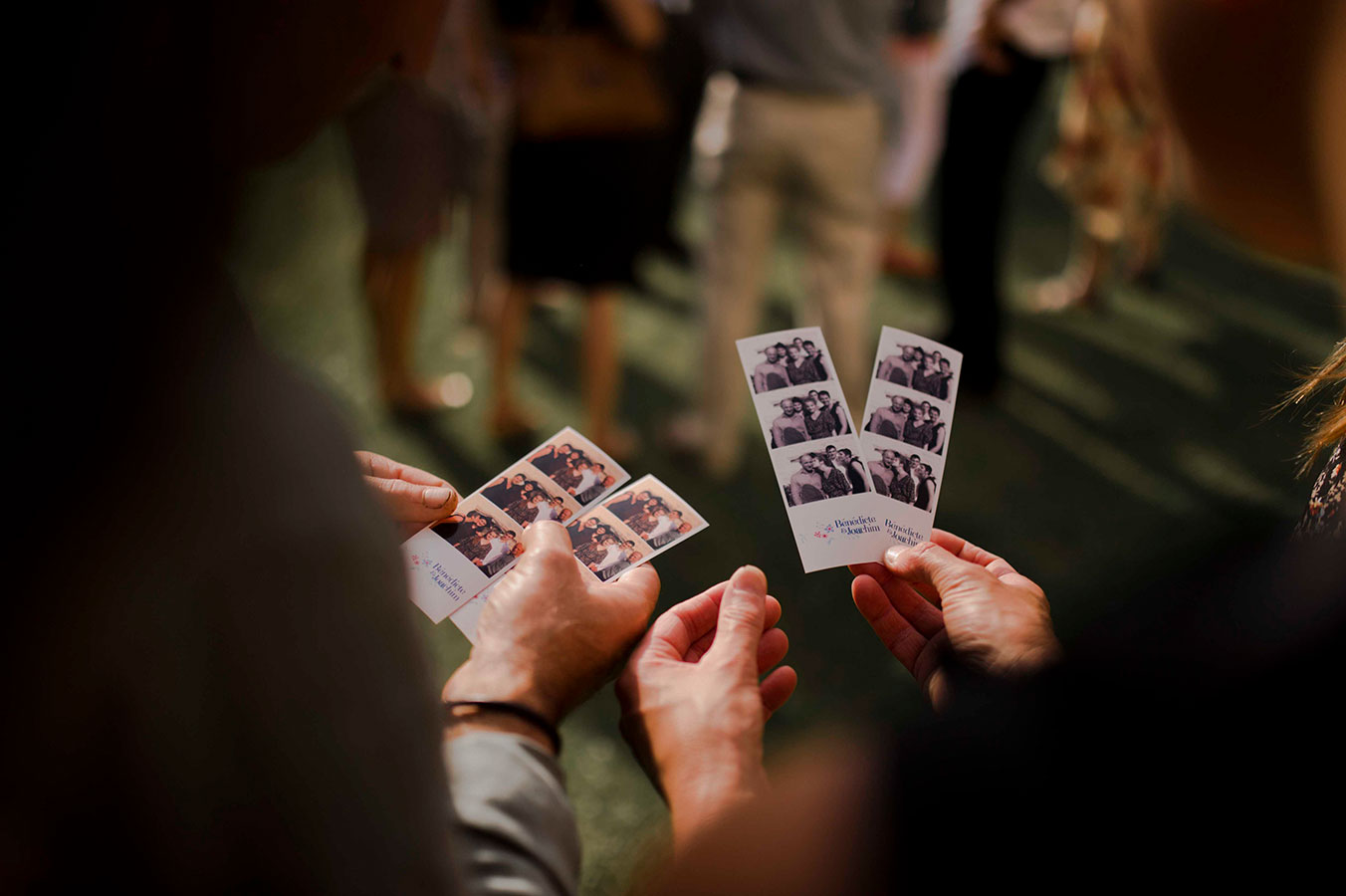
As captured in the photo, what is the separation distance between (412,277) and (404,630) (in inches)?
94.7

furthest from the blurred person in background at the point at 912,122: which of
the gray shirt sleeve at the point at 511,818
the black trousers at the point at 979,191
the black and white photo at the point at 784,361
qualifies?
the gray shirt sleeve at the point at 511,818

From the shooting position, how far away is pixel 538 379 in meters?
3.20

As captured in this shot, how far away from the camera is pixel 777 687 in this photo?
115 centimetres

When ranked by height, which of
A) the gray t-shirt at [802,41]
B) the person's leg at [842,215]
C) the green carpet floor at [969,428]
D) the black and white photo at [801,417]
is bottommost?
the green carpet floor at [969,428]

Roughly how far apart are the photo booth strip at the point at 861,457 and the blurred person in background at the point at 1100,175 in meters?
1.95

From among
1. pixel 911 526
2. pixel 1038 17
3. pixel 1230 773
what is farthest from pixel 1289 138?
pixel 1038 17

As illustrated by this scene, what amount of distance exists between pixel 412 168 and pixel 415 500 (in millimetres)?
1742

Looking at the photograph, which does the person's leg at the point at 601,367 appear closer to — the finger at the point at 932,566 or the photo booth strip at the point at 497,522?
the photo booth strip at the point at 497,522

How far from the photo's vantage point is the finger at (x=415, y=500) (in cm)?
111

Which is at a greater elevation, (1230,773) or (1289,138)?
(1289,138)

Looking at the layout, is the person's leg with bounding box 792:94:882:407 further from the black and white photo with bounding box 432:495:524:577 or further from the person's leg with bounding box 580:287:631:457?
the black and white photo with bounding box 432:495:524:577

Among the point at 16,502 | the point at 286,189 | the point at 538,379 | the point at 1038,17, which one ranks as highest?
the point at 1038,17

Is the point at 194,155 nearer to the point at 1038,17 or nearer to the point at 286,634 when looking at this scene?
the point at 286,634

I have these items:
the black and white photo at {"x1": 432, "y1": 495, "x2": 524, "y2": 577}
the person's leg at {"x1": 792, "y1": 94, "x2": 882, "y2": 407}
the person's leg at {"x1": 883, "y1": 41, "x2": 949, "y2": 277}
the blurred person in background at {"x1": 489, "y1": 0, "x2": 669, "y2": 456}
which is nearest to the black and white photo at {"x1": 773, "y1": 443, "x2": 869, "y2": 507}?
the black and white photo at {"x1": 432, "y1": 495, "x2": 524, "y2": 577}
